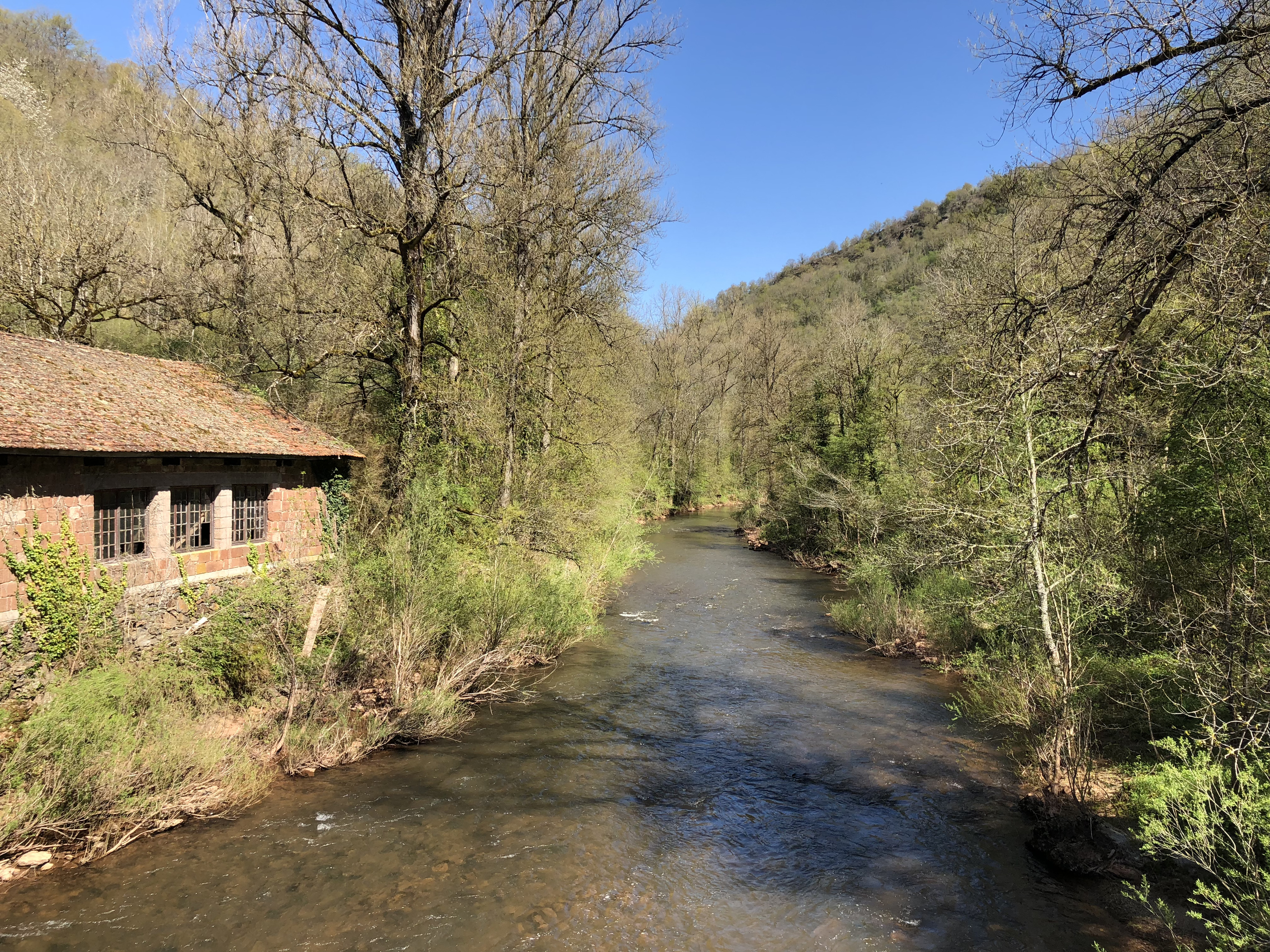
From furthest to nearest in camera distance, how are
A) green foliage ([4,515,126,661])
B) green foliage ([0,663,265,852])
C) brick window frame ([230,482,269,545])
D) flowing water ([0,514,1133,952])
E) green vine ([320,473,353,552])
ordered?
green vine ([320,473,353,552]), brick window frame ([230,482,269,545]), green foliage ([4,515,126,661]), green foliage ([0,663,265,852]), flowing water ([0,514,1133,952])

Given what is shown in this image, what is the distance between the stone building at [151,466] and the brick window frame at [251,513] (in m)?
0.02

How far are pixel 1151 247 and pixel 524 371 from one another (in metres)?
12.6

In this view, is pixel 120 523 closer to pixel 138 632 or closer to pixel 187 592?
pixel 187 592

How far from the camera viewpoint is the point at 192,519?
11.2 meters

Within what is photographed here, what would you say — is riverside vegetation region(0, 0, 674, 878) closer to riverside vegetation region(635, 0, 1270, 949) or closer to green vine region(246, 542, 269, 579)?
green vine region(246, 542, 269, 579)

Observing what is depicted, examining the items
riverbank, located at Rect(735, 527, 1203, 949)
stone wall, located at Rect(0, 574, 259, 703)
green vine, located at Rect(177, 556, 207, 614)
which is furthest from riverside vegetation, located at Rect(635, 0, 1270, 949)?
green vine, located at Rect(177, 556, 207, 614)

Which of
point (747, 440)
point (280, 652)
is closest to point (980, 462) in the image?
point (280, 652)

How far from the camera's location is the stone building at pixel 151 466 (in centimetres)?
853

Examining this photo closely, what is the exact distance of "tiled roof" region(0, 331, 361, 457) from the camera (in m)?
8.69

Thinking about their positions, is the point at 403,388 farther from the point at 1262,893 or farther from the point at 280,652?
the point at 1262,893

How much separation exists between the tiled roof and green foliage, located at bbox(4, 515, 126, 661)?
122cm

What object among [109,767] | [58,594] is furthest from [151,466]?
[109,767]

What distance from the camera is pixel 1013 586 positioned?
27.6ft

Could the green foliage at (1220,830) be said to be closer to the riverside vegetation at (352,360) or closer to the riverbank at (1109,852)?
the riverbank at (1109,852)
